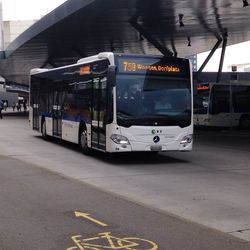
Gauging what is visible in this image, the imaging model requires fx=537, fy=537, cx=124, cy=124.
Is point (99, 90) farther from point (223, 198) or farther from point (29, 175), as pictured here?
point (223, 198)

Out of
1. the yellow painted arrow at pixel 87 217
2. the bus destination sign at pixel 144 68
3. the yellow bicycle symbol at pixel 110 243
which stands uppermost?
the bus destination sign at pixel 144 68

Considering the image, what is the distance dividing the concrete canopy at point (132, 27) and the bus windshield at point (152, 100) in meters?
A: 9.46

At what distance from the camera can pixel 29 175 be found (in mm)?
12539

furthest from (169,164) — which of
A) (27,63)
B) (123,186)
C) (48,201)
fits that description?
(27,63)

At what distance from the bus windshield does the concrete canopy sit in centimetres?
946

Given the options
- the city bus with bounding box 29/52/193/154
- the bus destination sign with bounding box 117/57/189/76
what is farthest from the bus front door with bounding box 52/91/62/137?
the bus destination sign with bounding box 117/57/189/76

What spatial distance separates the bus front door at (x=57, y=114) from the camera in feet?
66.6

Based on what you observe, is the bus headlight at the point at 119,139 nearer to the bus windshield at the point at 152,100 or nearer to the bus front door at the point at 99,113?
the bus windshield at the point at 152,100

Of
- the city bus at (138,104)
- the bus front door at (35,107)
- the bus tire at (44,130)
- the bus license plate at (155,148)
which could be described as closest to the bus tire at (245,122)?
the bus front door at (35,107)

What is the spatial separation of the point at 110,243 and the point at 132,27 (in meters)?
26.1

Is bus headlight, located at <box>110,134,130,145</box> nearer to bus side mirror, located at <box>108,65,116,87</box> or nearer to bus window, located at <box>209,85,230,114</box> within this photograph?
bus side mirror, located at <box>108,65,116,87</box>

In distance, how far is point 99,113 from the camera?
15.6m

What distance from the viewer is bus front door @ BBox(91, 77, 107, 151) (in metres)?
15.2

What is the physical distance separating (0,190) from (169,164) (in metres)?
5.94
